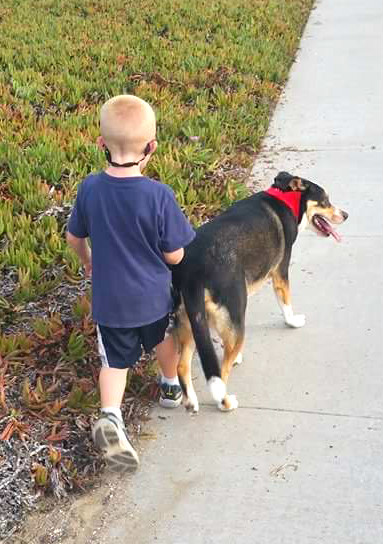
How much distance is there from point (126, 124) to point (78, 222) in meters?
0.55

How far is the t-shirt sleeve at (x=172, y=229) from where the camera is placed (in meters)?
2.98

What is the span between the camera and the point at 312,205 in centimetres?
432

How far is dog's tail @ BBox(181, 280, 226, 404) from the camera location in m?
3.33

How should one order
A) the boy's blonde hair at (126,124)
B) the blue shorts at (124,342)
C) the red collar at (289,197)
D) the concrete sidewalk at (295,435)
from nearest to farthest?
the boy's blonde hair at (126,124)
the concrete sidewalk at (295,435)
the blue shorts at (124,342)
the red collar at (289,197)

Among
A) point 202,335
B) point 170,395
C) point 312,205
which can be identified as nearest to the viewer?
point 202,335

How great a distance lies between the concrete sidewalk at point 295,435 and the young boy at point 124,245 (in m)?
0.32

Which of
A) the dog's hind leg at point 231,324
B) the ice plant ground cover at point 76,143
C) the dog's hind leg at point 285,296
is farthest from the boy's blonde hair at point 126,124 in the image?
the dog's hind leg at point 285,296

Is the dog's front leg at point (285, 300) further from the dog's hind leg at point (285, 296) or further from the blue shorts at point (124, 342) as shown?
the blue shorts at point (124, 342)

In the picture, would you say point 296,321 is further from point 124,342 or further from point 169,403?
point 124,342

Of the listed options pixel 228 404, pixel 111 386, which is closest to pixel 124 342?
pixel 111 386

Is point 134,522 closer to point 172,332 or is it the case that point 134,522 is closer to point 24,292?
point 172,332

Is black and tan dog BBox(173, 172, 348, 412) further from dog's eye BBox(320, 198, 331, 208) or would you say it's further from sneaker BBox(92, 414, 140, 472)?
sneaker BBox(92, 414, 140, 472)

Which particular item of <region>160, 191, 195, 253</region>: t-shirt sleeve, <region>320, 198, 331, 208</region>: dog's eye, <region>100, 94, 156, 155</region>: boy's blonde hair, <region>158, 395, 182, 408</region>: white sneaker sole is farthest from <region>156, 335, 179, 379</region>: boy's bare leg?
<region>320, 198, 331, 208</region>: dog's eye

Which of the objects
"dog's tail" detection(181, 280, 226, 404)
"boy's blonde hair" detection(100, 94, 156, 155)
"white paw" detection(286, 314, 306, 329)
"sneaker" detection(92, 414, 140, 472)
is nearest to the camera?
"boy's blonde hair" detection(100, 94, 156, 155)
